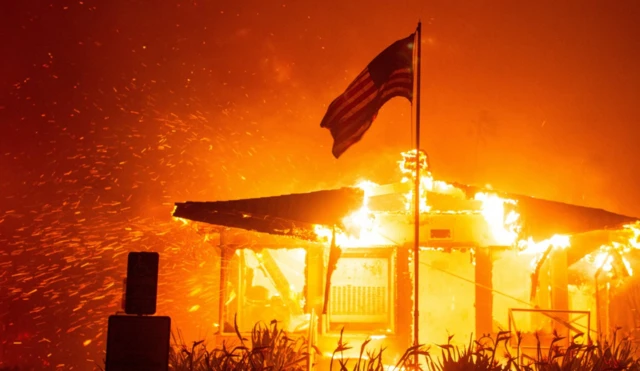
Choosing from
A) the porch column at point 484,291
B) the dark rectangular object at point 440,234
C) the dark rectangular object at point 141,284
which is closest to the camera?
the dark rectangular object at point 141,284

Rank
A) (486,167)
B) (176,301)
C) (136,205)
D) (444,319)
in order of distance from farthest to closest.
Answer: (136,205), (486,167), (176,301), (444,319)

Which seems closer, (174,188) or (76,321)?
(76,321)

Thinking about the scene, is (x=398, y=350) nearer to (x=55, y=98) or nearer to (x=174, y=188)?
(x=174, y=188)

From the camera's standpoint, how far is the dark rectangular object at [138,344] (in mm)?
7023

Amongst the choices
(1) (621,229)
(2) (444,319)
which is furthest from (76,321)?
(1) (621,229)

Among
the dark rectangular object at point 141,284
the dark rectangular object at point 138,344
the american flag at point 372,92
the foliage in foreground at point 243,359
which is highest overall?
the american flag at point 372,92

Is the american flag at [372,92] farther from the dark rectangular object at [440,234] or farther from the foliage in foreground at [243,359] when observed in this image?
the foliage in foreground at [243,359]

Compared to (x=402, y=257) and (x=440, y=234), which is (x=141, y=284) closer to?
(x=402, y=257)

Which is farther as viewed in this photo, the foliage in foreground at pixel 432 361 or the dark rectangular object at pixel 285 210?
the dark rectangular object at pixel 285 210

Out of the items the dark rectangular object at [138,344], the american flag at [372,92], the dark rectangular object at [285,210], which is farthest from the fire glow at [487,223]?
the dark rectangular object at [138,344]

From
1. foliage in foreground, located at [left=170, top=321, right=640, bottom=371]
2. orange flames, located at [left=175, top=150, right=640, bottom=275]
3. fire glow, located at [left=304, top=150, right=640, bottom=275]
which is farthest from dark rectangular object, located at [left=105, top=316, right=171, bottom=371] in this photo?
fire glow, located at [left=304, top=150, right=640, bottom=275]

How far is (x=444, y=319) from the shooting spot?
50.0 ft

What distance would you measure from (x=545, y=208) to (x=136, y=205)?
24.4m

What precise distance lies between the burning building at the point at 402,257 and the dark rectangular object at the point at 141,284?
4.33m
